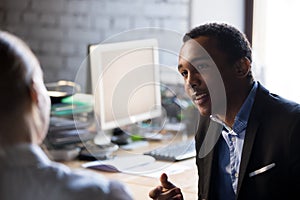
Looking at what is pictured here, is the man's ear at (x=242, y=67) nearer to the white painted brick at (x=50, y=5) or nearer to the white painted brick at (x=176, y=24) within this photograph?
the white painted brick at (x=176, y=24)

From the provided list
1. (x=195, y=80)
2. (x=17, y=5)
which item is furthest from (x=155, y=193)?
(x=17, y=5)

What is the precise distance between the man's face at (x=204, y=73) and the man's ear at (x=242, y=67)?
5 centimetres

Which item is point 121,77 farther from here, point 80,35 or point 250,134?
point 80,35

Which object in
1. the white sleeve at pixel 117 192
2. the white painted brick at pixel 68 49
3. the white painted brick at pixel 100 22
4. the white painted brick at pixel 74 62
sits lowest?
the white painted brick at pixel 74 62

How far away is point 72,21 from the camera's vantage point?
360 cm

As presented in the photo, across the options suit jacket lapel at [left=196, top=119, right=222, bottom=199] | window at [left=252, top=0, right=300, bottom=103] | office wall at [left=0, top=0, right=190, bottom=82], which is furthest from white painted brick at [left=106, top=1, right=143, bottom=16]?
suit jacket lapel at [left=196, top=119, right=222, bottom=199]

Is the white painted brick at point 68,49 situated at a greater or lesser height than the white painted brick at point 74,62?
greater

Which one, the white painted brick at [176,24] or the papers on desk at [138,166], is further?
the white painted brick at [176,24]

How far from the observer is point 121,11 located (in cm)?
361

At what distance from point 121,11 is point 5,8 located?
691 millimetres

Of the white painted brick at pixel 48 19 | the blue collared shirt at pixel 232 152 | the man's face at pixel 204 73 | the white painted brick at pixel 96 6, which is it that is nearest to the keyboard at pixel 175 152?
the blue collared shirt at pixel 232 152

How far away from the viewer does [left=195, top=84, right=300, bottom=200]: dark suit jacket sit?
1.78m

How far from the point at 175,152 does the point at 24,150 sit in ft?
5.79

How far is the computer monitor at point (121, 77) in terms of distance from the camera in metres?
2.63
